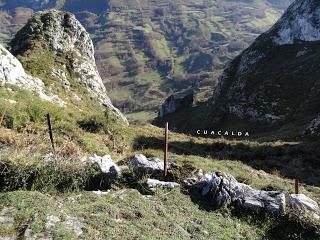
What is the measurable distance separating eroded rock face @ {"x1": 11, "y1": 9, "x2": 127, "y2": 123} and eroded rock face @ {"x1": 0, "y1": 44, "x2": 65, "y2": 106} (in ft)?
30.6

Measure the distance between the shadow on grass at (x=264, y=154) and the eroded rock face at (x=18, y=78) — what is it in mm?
13157

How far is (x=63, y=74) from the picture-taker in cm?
5753

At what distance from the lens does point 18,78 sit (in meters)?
44.5

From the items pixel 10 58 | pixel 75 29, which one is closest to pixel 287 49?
pixel 75 29

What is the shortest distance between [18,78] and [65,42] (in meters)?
21.1

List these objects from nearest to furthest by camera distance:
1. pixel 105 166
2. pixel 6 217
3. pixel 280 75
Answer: pixel 6 217 → pixel 105 166 → pixel 280 75

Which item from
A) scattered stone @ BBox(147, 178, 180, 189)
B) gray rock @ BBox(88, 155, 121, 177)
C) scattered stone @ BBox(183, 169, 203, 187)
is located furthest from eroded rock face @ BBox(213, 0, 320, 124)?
gray rock @ BBox(88, 155, 121, 177)

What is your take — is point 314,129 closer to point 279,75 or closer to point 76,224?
point 279,75

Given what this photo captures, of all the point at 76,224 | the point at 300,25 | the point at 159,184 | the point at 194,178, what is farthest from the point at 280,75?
the point at 76,224

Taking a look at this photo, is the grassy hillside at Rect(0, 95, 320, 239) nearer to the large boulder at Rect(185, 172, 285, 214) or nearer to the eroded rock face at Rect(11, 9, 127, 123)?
the large boulder at Rect(185, 172, 285, 214)

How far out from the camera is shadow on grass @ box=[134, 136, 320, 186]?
34250 millimetres

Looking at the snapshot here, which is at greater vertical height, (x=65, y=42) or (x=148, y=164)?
(x=148, y=164)

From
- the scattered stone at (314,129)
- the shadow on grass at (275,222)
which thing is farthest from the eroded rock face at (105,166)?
the scattered stone at (314,129)

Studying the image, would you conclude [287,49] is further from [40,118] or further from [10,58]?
[40,118]
